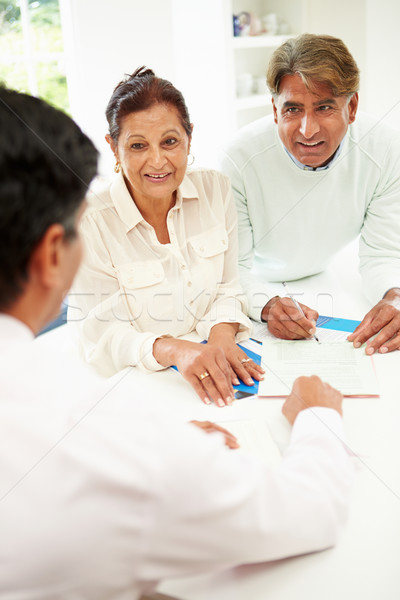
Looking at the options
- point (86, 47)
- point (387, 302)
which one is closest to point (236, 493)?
point (387, 302)

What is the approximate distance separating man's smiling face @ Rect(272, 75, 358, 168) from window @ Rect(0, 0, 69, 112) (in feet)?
5.43

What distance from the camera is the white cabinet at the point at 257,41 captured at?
3.71m

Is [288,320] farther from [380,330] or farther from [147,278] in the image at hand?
[147,278]

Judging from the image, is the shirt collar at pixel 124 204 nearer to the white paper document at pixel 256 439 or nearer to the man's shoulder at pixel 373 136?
the white paper document at pixel 256 439

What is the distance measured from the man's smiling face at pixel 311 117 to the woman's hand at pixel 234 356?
0.68 m

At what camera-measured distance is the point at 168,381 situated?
4.63ft

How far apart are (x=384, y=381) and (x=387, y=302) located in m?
0.33

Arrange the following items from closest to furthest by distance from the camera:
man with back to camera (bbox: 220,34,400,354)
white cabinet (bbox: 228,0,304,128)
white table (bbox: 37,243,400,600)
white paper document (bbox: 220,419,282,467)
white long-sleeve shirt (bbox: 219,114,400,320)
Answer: white table (bbox: 37,243,400,600)
white paper document (bbox: 220,419,282,467)
man with back to camera (bbox: 220,34,400,354)
white long-sleeve shirt (bbox: 219,114,400,320)
white cabinet (bbox: 228,0,304,128)

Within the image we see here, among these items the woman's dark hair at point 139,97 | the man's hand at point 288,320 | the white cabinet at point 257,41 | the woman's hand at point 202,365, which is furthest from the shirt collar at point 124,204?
the white cabinet at point 257,41

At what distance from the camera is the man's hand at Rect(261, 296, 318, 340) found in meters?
1.56

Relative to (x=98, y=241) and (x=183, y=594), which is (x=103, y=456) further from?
(x=98, y=241)

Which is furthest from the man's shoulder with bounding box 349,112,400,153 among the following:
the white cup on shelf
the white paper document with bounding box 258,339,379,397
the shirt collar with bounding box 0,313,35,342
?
the white cup on shelf

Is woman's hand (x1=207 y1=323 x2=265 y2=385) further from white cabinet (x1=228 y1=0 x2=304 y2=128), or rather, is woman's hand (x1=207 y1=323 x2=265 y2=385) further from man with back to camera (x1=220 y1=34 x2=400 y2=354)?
white cabinet (x1=228 y1=0 x2=304 y2=128)

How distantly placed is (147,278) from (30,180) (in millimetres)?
961
